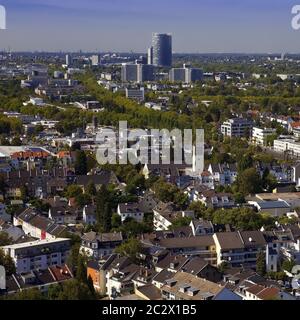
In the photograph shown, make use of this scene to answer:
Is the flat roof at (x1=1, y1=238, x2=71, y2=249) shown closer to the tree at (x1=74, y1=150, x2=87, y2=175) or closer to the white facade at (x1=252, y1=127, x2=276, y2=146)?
the tree at (x1=74, y1=150, x2=87, y2=175)

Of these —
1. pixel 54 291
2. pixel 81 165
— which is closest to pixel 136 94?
pixel 81 165

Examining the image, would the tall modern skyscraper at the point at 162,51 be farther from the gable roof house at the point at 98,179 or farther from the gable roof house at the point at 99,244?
the gable roof house at the point at 99,244

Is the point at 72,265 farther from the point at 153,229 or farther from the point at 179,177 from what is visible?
the point at 179,177

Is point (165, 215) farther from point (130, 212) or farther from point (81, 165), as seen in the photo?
point (81, 165)

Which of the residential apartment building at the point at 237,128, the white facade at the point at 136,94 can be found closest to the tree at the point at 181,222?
the residential apartment building at the point at 237,128

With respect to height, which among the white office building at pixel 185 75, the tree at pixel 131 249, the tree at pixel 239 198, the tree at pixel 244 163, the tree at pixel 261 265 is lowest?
the tree at pixel 261 265

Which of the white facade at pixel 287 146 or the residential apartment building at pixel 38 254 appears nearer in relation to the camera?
the residential apartment building at pixel 38 254

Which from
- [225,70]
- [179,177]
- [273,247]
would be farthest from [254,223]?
[225,70]
